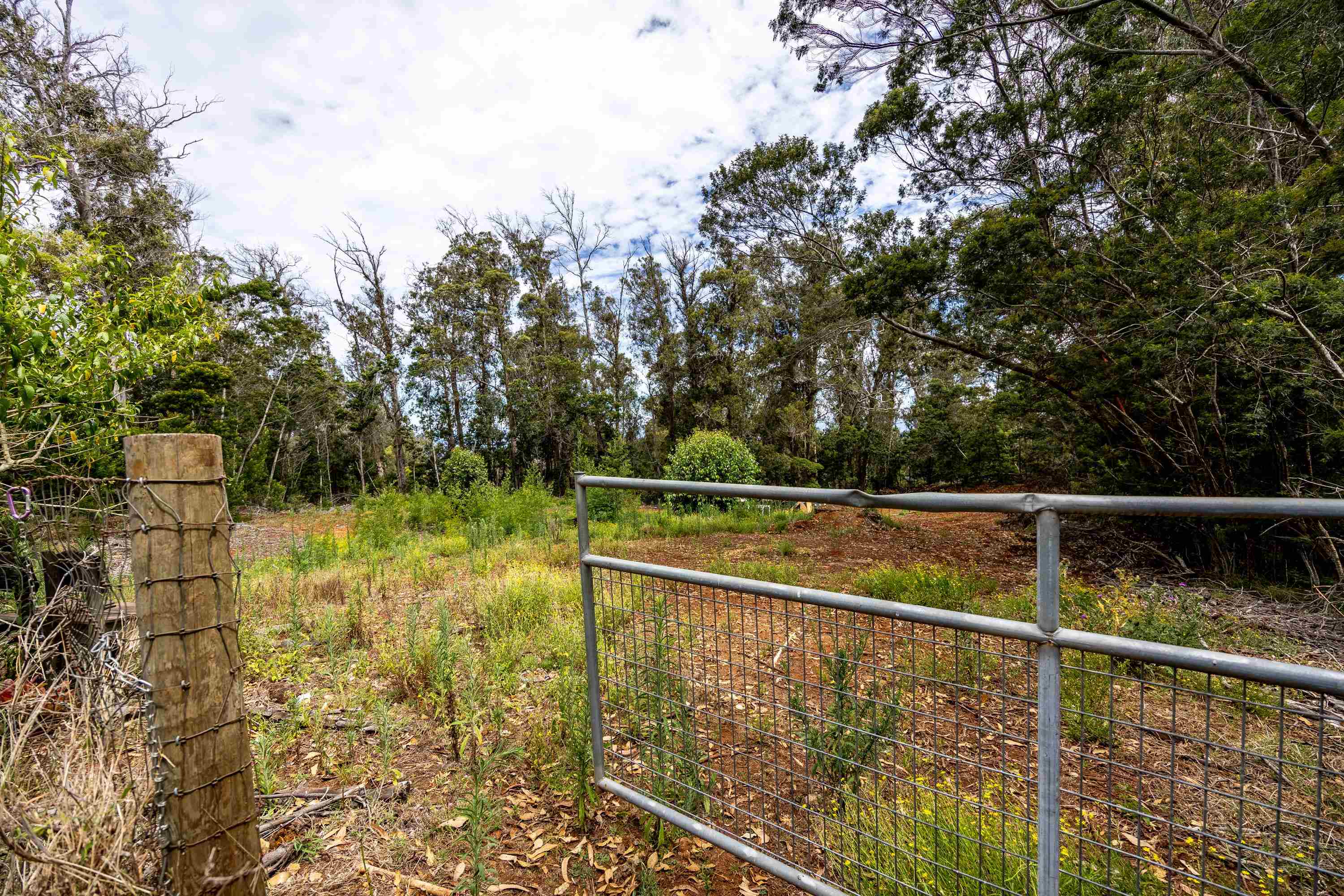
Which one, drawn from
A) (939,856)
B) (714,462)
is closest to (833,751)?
(939,856)

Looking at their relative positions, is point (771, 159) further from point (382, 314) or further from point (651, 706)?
point (382, 314)

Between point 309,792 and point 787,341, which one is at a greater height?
point 787,341

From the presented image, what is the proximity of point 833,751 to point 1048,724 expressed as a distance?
1.35 meters

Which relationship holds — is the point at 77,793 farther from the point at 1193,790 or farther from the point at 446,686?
the point at 1193,790

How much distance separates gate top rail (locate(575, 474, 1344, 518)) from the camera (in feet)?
3.20

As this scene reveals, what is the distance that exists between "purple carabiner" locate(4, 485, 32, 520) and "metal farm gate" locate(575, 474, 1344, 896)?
2065mm

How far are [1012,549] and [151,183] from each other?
23696mm

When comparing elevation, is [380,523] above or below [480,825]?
above

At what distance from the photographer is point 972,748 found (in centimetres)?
282

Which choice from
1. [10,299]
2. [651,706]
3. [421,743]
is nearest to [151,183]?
[10,299]

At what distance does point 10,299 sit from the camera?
8.67 ft

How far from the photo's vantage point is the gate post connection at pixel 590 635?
2.29 m

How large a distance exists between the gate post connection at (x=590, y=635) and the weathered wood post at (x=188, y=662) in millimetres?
1160

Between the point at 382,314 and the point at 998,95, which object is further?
the point at 382,314
